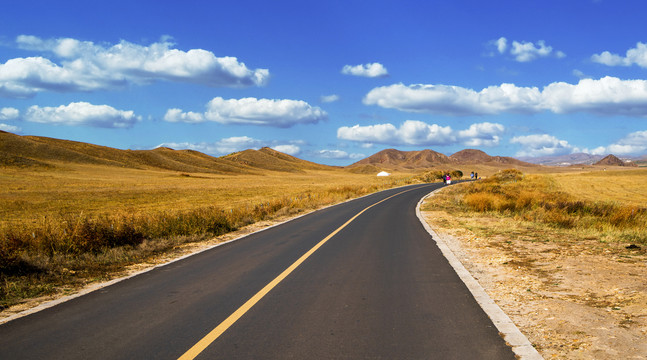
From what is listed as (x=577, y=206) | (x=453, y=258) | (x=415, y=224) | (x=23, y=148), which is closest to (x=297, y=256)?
(x=453, y=258)

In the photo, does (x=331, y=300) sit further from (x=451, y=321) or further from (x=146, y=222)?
(x=146, y=222)

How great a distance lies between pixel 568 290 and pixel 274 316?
4326 mm

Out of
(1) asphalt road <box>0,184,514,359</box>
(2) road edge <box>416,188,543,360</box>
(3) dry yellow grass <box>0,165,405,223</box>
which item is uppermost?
(3) dry yellow grass <box>0,165,405,223</box>

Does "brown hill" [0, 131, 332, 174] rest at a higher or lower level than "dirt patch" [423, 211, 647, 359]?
higher

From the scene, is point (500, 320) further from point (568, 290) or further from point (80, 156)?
point (80, 156)

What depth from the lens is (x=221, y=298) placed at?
20.1ft

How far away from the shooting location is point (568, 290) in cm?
630

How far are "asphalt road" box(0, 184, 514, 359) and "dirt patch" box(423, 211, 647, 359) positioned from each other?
0.56 m

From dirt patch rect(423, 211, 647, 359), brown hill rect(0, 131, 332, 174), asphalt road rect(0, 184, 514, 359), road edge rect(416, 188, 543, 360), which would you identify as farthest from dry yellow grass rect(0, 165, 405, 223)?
brown hill rect(0, 131, 332, 174)

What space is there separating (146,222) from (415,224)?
9.35 m

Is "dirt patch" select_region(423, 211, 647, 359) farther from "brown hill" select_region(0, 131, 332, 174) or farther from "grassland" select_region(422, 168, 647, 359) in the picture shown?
"brown hill" select_region(0, 131, 332, 174)

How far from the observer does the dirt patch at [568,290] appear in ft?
14.3

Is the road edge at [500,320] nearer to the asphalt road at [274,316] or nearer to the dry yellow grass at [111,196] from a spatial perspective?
the asphalt road at [274,316]

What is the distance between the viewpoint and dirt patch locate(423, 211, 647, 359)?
14.3ft
